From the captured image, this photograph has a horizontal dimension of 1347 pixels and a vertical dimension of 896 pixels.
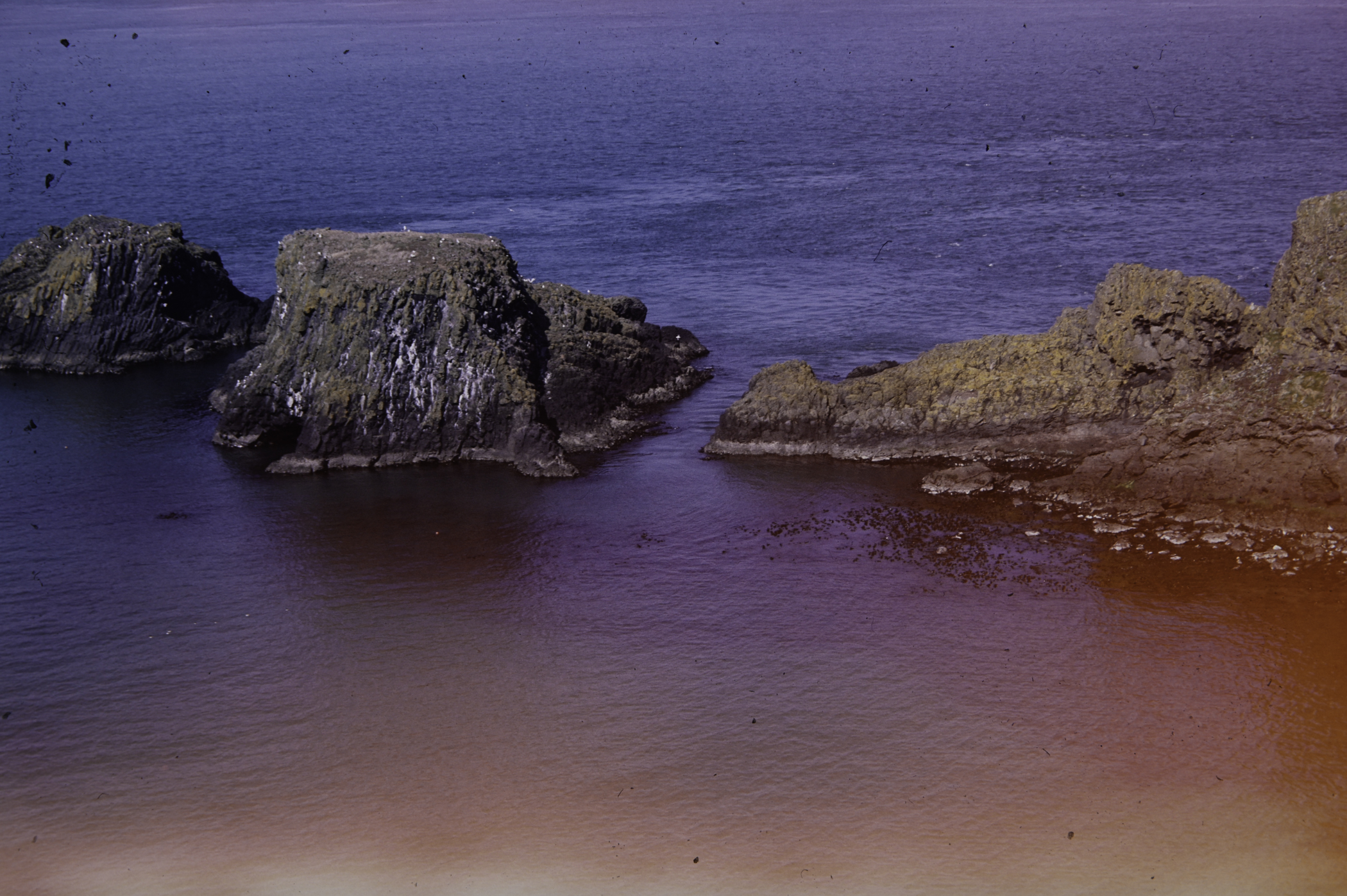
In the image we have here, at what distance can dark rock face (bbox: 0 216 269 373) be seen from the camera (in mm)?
29672

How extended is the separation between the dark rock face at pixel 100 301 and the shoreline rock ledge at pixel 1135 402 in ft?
49.9

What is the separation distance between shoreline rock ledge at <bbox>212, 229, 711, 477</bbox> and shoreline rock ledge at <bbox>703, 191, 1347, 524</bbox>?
11.4ft

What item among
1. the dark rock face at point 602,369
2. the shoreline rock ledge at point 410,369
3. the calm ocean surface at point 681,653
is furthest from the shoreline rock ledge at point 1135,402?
the shoreline rock ledge at point 410,369

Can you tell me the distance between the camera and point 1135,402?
2133 centimetres

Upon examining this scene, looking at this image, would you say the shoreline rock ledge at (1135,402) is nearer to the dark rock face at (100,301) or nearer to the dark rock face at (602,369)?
the dark rock face at (602,369)

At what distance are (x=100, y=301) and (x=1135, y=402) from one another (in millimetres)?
23593

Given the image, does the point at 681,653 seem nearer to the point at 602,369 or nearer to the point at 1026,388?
the point at 1026,388

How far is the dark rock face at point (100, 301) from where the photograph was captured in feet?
97.3

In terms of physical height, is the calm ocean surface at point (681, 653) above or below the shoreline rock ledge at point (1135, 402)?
below

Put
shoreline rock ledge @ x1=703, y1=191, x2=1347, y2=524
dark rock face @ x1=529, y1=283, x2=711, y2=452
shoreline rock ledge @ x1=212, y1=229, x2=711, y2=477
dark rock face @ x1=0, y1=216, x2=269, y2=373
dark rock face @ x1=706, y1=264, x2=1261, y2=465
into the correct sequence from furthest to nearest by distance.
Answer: dark rock face @ x1=0, y1=216, x2=269, y2=373 → dark rock face @ x1=529, y1=283, x2=711, y2=452 → shoreline rock ledge @ x1=212, y1=229, x2=711, y2=477 → dark rock face @ x1=706, y1=264, x2=1261, y2=465 → shoreline rock ledge @ x1=703, y1=191, x2=1347, y2=524

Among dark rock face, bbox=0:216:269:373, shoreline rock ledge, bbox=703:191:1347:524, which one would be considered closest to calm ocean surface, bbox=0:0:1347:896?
dark rock face, bbox=0:216:269:373

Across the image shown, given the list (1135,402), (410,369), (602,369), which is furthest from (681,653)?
(602,369)

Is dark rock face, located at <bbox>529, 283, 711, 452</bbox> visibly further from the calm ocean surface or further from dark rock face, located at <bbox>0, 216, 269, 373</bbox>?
dark rock face, located at <bbox>0, 216, 269, 373</bbox>

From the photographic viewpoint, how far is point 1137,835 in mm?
12328
